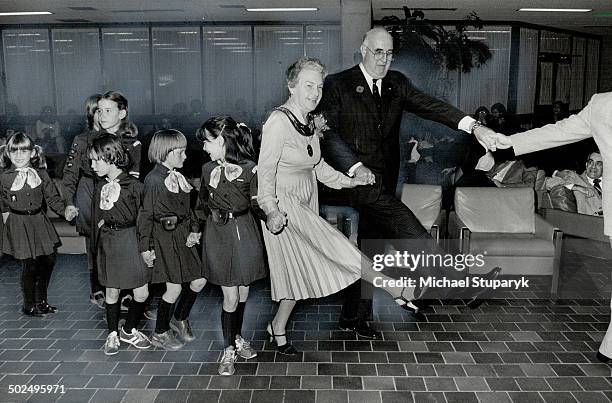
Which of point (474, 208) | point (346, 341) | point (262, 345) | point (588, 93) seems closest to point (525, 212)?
point (474, 208)

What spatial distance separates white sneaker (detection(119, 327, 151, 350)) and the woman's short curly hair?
1830 mm

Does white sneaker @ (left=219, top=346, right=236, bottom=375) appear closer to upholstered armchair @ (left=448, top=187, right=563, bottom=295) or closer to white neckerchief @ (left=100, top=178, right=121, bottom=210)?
white neckerchief @ (left=100, top=178, right=121, bottom=210)

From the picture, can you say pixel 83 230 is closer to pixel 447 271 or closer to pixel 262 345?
pixel 262 345

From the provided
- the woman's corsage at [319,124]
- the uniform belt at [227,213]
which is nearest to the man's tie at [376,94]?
the woman's corsage at [319,124]

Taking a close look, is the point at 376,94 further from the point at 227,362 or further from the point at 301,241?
the point at 227,362

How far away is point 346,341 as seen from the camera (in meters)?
3.99

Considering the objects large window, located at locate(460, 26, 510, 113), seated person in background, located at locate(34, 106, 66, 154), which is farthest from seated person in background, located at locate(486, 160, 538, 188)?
seated person in background, located at locate(34, 106, 66, 154)

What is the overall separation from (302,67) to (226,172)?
0.71 metres

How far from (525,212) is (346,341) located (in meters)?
2.35

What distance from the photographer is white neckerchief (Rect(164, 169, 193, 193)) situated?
360 centimetres

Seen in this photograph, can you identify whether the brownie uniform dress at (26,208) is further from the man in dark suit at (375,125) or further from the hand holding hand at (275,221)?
the man in dark suit at (375,125)

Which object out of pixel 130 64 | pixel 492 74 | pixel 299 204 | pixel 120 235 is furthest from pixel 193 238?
pixel 492 74

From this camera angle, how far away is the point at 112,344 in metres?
3.79

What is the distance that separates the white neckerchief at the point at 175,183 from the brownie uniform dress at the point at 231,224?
0.26 m
